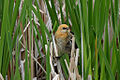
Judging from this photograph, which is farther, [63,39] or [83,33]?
[63,39]

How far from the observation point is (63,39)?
1.19 metres

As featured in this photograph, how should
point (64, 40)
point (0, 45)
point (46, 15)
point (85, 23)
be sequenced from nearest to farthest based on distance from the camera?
point (85, 23)
point (0, 45)
point (64, 40)
point (46, 15)

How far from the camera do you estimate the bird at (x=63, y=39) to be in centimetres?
115

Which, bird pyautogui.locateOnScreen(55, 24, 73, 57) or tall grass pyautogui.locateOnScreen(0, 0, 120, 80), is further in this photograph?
bird pyautogui.locateOnScreen(55, 24, 73, 57)

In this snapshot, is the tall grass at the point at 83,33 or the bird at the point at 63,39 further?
the bird at the point at 63,39

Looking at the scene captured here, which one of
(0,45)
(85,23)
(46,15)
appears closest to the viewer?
(85,23)

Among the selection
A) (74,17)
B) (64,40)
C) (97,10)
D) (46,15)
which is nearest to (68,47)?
(64,40)

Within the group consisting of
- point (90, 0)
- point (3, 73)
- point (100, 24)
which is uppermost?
point (90, 0)

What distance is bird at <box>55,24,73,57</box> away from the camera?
1150 mm

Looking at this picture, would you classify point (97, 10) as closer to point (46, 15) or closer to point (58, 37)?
point (58, 37)

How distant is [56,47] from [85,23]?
34cm

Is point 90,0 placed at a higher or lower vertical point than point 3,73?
higher

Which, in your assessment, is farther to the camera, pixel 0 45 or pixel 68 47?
pixel 68 47

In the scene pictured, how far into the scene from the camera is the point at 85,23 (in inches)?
36.8
